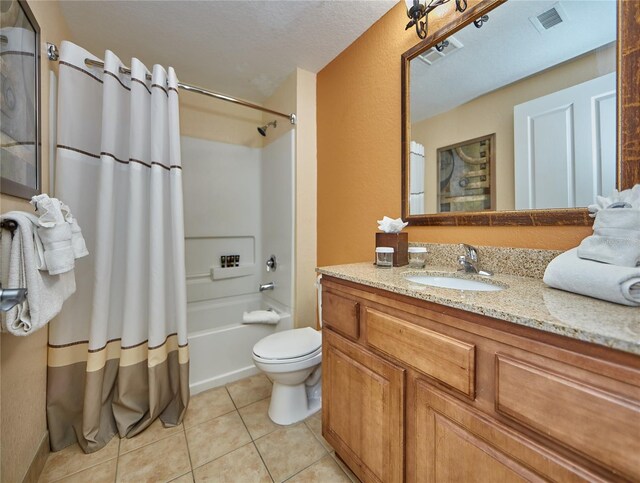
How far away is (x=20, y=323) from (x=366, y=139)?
1783 millimetres

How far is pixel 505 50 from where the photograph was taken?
1077 millimetres

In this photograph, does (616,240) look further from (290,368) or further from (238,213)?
(238,213)

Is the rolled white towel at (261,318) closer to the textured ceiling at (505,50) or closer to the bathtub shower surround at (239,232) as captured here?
the bathtub shower surround at (239,232)

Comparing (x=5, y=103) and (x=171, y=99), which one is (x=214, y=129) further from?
(x=5, y=103)

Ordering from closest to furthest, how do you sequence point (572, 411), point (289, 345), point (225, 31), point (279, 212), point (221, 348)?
point (572, 411) → point (289, 345) → point (225, 31) → point (221, 348) → point (279, 212)

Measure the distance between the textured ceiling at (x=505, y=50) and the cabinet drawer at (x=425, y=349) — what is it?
108 centimetres

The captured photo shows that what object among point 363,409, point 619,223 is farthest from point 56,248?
point 619,223

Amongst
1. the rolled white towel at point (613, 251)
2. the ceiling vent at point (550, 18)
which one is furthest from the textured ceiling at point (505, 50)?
the rolled white towel at point (613, 251)

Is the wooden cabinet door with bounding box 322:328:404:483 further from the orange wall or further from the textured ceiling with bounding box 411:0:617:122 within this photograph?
the textured ceiling with bounding box 411:0:617:122

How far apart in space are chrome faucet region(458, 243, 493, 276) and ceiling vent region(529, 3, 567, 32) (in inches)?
34.0

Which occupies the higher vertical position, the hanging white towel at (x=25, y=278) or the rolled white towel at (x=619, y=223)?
the rolled white towel at (x=619, y=223)

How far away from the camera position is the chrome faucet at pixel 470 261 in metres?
1.09

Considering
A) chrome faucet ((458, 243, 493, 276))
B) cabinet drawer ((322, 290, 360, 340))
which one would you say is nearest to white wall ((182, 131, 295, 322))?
cabinet drawer ((322, 290, 360, 340))

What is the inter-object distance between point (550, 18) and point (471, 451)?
148 cm
